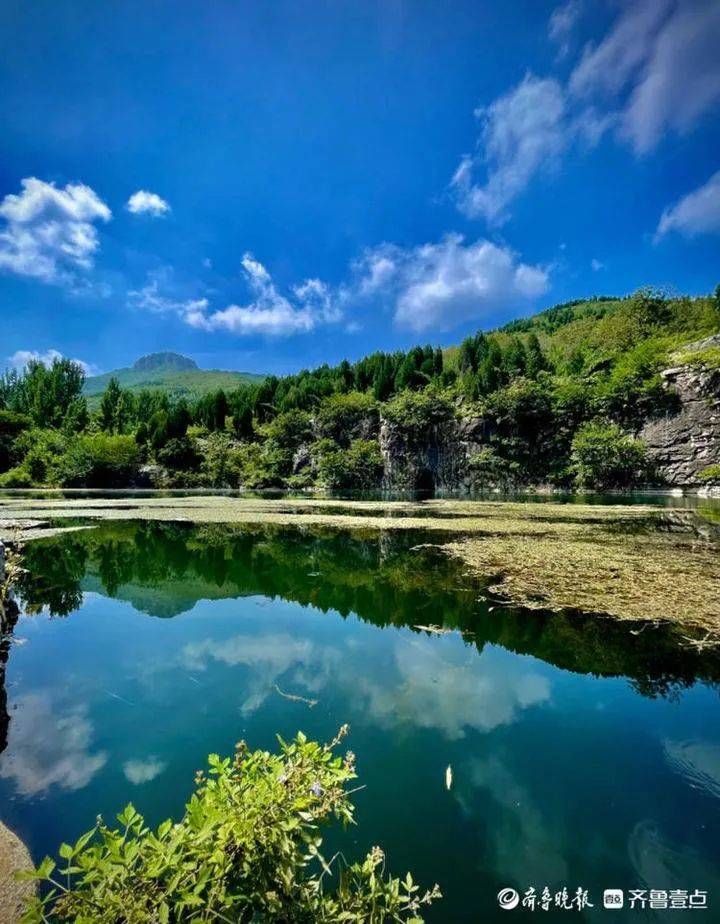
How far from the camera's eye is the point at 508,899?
2607mm

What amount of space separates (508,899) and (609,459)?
4612 centimetres

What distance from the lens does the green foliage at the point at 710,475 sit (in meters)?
38.8

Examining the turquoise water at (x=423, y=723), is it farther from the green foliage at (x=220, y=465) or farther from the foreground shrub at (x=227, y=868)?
the green foliage at (x=220, y=465)

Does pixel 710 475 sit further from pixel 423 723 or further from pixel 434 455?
pixel 423 723

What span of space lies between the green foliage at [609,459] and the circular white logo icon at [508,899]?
45.7 m

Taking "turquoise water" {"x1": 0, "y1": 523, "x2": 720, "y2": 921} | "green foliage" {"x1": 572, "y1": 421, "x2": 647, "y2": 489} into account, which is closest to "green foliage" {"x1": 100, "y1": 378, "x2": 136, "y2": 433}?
"green foliage" {"x1": 572, "y1": 421, "x2": 647, "y2": 489}

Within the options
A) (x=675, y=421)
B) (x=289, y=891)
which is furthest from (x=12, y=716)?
(x=675, y=421)

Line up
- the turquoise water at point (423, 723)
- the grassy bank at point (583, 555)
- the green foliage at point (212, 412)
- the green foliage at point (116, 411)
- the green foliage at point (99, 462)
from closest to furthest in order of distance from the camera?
the turquoise water at point (423, 723) < the grassy bank at point (583, 555) < the green foliage at point (99, 462) < the green foliage at point (212, 412) < the green foliage at point (116, 411)

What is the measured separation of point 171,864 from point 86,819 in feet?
Answer: 7.42

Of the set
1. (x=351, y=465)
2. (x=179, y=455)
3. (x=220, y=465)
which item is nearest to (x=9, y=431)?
(x=179, y=455)

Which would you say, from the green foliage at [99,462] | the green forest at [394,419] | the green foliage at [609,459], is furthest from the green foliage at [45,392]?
the green foliage at [609,459]

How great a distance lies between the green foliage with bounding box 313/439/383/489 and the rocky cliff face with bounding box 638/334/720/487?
27.4 metres

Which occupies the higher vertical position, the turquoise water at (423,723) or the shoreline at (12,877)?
the shoreline at (12,877)

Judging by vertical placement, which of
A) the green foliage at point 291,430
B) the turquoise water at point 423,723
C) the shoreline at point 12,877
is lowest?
the turquoise water at point 423,723
